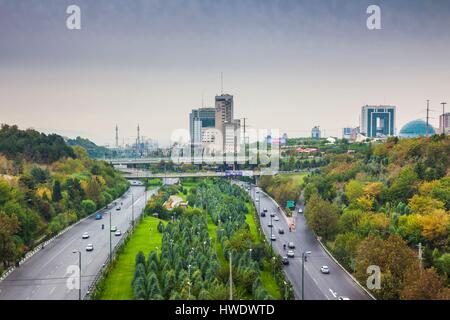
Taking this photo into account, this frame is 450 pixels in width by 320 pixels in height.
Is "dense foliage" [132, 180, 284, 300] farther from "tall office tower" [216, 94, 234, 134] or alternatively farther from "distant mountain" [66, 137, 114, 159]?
"tall office tower" [216, 94, 234, 134]

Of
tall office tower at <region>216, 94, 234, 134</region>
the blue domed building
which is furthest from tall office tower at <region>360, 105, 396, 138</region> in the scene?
tall office tower at <region>216, 94, 234, 134</region>

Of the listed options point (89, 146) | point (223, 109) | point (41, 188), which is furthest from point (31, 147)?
point (223, 109)

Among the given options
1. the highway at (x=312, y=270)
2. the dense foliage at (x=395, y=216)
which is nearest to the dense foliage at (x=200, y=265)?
the highway at (x=312, y=270)

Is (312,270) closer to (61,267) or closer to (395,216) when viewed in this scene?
(395,216)

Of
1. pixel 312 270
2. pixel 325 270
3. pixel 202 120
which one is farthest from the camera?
pixel 202 120

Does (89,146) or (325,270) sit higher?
(89,146)

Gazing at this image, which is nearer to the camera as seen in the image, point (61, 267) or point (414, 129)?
point (61, 267)

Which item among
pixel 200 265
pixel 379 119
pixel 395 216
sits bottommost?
pixel 200 265
